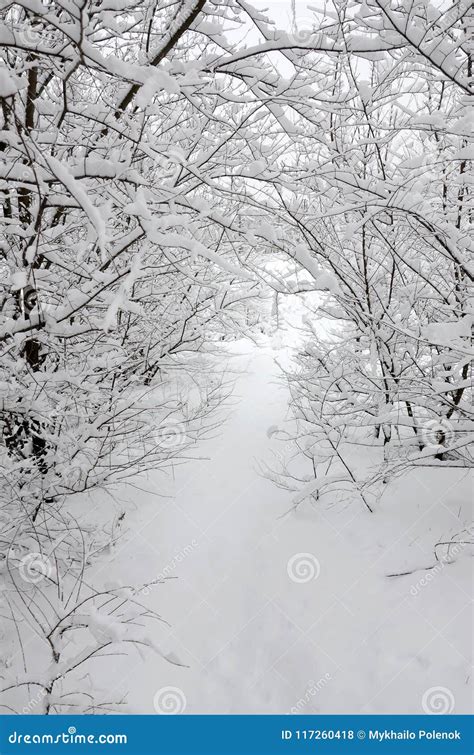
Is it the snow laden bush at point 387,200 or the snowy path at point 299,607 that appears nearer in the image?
the snow laden bush at point 387,200

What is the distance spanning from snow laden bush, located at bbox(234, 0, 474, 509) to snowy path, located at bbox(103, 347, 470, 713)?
1.95 ft

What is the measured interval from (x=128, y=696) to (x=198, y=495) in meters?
3.32

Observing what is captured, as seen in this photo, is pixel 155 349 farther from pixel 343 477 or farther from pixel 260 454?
pixel 260 454

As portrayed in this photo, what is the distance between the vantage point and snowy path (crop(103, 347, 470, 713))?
3227 millimetres

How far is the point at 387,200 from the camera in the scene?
2.47m

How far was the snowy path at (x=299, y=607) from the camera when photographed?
3227 mm

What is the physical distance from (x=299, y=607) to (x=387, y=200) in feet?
11.7

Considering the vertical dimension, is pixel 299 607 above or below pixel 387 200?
below

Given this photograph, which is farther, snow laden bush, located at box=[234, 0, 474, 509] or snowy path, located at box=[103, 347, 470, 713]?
snowy path, located at box=[103, 347, 470, 713]

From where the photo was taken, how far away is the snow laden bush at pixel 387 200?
2.27 metres

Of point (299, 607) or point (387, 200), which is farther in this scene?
point (299, 607)

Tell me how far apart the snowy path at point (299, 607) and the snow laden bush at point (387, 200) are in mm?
594

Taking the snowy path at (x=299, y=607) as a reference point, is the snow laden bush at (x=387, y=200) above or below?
above
